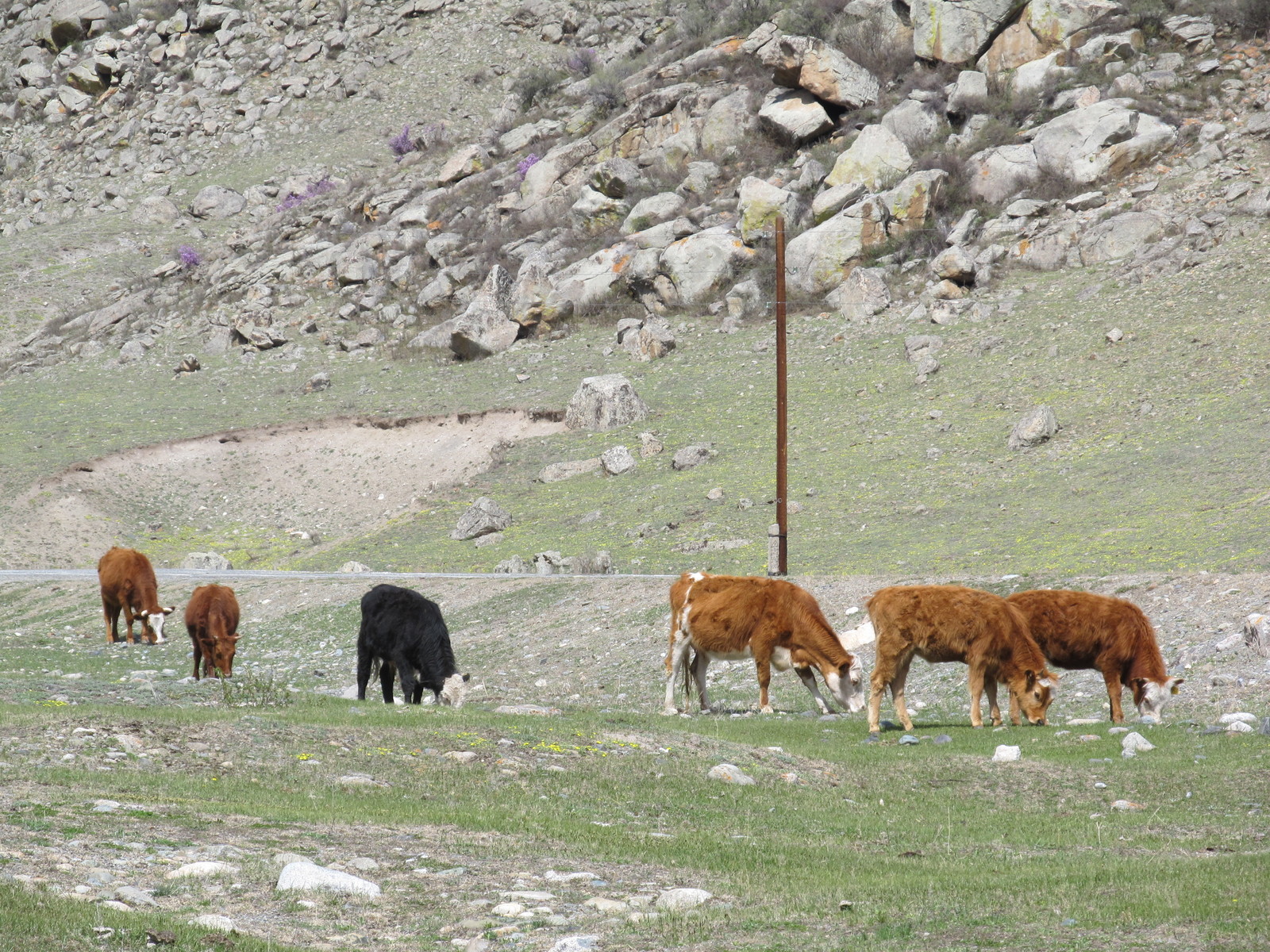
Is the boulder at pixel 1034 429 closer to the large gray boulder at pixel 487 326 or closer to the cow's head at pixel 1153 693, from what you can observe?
the cow's head at pixel 1153 693

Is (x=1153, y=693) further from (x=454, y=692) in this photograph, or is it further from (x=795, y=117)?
(x=795, y=117)

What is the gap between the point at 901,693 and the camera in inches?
664

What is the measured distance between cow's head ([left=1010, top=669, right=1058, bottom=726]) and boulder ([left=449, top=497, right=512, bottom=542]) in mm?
27951

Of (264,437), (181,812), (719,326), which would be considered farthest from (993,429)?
(181,812)

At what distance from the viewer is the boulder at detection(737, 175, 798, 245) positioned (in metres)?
61.3

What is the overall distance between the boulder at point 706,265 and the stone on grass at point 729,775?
49631 millimetres

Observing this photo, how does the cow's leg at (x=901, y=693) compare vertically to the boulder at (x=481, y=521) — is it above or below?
below

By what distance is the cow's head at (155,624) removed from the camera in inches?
1148

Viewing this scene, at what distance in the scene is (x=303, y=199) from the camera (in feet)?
282

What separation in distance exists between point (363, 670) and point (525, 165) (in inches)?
2397

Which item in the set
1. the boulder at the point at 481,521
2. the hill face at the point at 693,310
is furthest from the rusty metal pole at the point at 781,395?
the boulder at the point at 481,521

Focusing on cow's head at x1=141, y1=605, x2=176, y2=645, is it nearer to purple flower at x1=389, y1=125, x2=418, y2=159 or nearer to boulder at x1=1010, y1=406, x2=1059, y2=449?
boulder at x1=1010, y1=406, x2=1059, y2=449

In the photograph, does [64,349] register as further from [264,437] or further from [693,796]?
[693,796]

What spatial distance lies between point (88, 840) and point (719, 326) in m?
51.9
